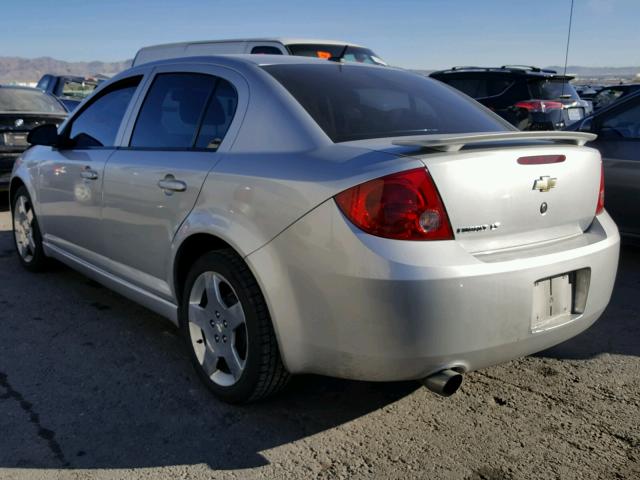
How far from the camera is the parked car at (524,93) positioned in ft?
32.9

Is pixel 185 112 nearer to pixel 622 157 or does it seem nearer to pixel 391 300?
pixel 391 300

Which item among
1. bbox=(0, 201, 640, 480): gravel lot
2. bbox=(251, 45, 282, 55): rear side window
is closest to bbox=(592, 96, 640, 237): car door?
bbox=(0, 201, 640, 480): gravel lot

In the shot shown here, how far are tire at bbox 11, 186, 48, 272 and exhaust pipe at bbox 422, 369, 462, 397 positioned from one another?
3.61 metres

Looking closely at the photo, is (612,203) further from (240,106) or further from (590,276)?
(240,106)

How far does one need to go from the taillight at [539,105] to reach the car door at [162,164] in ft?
24.8

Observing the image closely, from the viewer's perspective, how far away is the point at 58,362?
3551 millimetres

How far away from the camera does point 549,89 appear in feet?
34.7

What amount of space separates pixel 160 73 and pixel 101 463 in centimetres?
216

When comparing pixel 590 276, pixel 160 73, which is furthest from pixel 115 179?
pixel 590 276

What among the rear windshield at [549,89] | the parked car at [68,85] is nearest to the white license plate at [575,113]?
the rear windshield at [549,89]

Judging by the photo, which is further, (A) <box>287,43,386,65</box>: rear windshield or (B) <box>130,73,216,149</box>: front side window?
(A) <box>287,43,386,65</box>: rear windshield

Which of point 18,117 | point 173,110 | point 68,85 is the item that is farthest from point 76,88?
point 173,110

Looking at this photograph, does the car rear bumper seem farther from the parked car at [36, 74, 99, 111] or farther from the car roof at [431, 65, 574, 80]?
the parked car at [36, 74, 99, 111]

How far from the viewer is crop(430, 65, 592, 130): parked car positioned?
32.9ft
